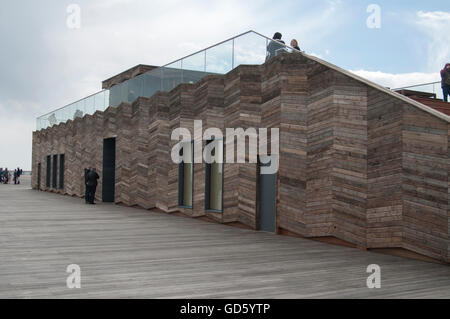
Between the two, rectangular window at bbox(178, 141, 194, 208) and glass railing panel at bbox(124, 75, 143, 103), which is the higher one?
glass railing panel at bbox(124, 75, 143, 103)

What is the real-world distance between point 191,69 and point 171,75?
1737 mm

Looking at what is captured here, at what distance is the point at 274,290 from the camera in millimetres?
6344

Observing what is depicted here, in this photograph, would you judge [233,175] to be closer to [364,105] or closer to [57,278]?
[364,105]

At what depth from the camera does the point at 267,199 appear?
13.5 meters

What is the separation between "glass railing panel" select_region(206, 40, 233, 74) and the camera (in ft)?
49.5

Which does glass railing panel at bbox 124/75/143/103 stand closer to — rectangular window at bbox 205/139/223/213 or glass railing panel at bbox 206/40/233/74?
glass railing panel at bbox 206/40/233/74

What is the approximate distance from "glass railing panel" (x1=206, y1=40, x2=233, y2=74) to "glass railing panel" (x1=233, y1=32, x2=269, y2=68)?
1.04 ft

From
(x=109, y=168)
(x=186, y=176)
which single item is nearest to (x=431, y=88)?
(x=186, y=176)

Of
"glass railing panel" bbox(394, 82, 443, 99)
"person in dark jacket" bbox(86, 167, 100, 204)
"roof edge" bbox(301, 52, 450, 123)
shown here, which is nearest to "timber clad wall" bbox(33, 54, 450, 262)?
"roof edge" bbox(301, 52, 450, 123)
